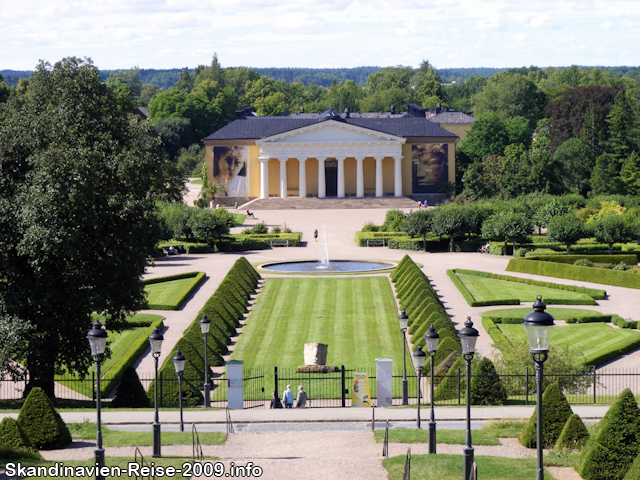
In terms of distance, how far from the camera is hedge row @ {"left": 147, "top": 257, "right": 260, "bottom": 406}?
29856mm

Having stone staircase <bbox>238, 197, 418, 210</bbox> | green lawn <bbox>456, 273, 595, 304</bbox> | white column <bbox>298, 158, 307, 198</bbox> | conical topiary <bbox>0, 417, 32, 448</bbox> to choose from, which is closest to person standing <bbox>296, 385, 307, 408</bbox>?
conical topiary <bbox>0, 417, 32, 448</bbox>

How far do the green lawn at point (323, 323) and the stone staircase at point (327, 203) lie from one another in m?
47.2

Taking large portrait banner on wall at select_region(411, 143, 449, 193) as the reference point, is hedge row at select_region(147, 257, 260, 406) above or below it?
below

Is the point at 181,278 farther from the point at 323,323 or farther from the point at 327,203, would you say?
the point at 327,203

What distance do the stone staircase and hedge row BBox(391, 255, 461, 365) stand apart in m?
48.8

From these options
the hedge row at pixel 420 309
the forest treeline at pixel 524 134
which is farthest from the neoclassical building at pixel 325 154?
the hedge row at pixel 420 309

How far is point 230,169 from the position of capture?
112375 mm

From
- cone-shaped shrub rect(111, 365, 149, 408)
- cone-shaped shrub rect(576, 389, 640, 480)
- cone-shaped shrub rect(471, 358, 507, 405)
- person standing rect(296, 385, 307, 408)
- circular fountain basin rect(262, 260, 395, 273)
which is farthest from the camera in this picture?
circular fountain basin rect(262, 260, 395, 273)

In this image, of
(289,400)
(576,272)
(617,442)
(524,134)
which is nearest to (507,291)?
(576,272)

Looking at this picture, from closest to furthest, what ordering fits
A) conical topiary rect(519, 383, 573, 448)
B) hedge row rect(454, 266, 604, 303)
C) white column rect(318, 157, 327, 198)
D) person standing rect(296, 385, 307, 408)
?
1. conical topiary rect(519, 383, 573, 448)
2. person standing rect(296, 385, 307, 408)
3. hedge row rect(454, 266, 604, 303)
4. white column rect(318, 157, 327, 198)

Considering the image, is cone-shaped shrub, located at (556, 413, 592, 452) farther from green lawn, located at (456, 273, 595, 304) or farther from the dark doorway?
the dark doorway

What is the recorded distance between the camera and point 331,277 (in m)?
57.3

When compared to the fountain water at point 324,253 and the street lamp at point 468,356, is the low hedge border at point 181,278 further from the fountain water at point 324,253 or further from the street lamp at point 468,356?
the street lamp at point 468,356

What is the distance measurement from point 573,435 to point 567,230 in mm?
46534
